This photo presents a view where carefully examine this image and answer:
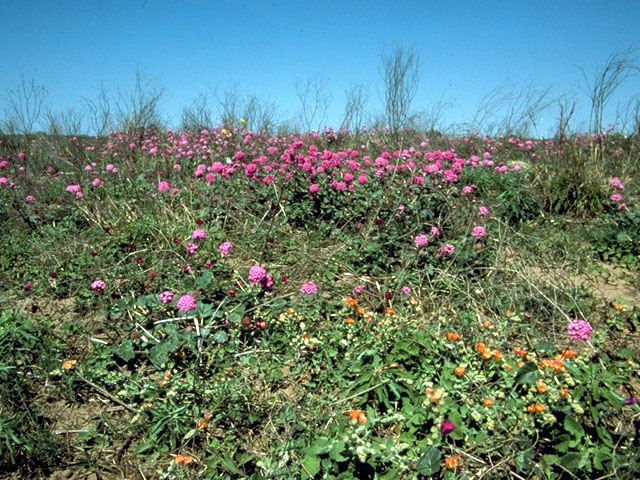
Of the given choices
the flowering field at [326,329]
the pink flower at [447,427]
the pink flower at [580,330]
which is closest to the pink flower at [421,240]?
the flowering field at [326,329]

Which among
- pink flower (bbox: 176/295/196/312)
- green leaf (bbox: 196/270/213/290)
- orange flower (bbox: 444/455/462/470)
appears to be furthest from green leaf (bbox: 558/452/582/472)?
green leaf (bbox: 196/270/213/290)

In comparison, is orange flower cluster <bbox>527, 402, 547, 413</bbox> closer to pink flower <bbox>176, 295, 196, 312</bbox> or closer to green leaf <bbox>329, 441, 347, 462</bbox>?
green leaf <bbox>329, 441, 347, 462</bbox>

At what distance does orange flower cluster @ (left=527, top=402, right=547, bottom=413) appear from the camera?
4.65ft

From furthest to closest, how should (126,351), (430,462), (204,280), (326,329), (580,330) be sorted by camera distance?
(204,280), (326,329), (126,351), (580,330), (430,462)

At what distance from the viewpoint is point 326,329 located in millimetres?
2172

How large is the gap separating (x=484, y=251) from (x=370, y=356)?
1307mm

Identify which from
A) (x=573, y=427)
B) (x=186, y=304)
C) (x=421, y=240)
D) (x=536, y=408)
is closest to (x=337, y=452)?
(x=536, y=408)

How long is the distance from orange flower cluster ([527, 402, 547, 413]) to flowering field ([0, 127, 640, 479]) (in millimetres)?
27

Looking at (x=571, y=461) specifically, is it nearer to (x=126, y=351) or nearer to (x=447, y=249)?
(x=447, y=249)

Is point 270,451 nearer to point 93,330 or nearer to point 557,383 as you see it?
point 557,383

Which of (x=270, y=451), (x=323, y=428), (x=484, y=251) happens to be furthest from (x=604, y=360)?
(x=270, y=451)

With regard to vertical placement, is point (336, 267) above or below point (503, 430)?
above

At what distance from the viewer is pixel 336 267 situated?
8.88 feet

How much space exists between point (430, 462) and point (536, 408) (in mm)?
422
